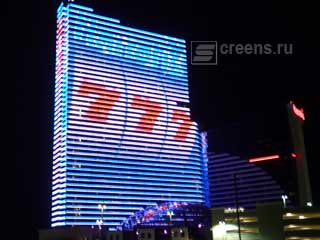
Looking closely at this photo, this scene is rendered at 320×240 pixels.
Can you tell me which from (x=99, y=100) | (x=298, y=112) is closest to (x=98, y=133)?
(x=99, y=100)

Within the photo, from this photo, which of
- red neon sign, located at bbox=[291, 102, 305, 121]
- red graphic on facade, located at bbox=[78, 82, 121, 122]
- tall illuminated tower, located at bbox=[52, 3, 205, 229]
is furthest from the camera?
red graphic on facade, located at bbox=[78, 82, 121, 122]

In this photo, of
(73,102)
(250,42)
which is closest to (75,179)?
(73,102)

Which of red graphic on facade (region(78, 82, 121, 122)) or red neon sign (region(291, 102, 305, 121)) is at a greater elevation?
red graphic on facade (region(78, 82, 121, 122))

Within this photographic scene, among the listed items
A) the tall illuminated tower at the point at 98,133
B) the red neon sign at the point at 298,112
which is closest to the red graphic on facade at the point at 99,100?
the tall illuminated tower at the point at 98,133

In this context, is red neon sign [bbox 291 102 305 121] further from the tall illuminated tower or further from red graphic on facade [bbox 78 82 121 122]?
red graphic on facade [bbox 78 82 121 122]

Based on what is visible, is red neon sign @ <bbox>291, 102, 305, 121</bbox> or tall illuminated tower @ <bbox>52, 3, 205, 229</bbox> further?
tall illuminated tower @ <bbox>52, 3, 205, 229</bbox>

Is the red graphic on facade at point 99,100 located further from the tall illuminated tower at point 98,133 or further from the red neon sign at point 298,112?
the red neon sign at point 298,112

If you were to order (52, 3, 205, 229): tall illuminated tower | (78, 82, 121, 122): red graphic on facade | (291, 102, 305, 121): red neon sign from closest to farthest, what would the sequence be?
(291, 102, 305, 121): red neon sign, (52, 3, 205, 229): tall illuminated tower, (78, 82, 121, 122): red graphic on facade

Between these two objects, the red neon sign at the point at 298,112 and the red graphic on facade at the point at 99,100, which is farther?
the red graphic on facade at the point at 99,100

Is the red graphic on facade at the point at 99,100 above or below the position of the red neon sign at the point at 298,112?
above

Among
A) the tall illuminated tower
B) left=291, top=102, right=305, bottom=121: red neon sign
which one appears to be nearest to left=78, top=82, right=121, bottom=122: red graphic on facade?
the tall illuminated tower

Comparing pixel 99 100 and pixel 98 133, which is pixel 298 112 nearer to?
pixel 98 133

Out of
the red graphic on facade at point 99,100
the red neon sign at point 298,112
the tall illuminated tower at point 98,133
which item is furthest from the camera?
the red graphic on facade at point 99,100

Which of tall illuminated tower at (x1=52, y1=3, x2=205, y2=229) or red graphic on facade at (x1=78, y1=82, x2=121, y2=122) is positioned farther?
red graphic on facade at (x1=78, y1=82, x2=121, y2=122)
